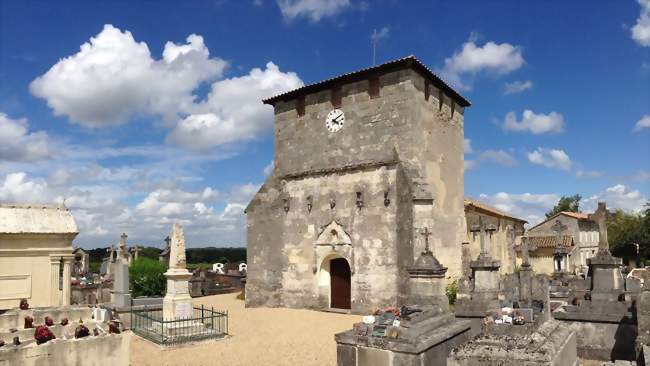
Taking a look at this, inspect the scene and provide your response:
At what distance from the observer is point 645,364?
6699 millimetres

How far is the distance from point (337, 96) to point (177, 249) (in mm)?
8666

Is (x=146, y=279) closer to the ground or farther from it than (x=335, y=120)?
closer to the ground

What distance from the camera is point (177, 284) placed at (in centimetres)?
1314

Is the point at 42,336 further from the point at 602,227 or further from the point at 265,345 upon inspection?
the point at 602,227

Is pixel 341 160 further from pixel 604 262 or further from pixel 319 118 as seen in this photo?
pixel 604 262

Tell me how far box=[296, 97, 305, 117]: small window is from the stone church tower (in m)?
0.05

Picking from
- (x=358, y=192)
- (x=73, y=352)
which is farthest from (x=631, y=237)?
(x=73, y=352)

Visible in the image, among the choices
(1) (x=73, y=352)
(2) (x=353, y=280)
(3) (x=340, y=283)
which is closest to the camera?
(1) (x=73, y=352)

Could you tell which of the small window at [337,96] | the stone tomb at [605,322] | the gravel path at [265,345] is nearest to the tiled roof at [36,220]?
the gravel path at [265,345]

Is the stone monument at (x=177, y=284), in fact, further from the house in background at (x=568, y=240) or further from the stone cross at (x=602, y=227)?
the house in background at (x=568, y=240)

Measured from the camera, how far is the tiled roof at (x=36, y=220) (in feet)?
38.1

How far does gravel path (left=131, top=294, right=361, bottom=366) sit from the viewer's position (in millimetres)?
10094

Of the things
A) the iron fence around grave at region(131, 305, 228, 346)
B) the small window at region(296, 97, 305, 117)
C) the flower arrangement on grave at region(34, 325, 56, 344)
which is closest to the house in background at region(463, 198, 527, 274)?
the small window at region(296, 97, 305, 117)

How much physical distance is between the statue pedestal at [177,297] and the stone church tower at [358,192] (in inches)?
223
